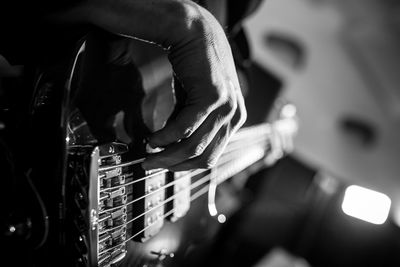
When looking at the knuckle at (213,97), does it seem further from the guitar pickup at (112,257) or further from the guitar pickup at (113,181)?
the guitar pickup at (112,257)

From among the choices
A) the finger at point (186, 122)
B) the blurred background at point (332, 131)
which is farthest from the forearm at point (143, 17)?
the blurred background at point (332, 131)

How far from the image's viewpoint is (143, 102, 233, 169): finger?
0.57 meters

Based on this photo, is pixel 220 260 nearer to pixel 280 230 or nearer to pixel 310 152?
pixel 280 230

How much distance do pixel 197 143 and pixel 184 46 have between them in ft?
0.54

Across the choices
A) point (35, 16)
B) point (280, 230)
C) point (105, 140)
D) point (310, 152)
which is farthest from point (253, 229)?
point (35, 16)

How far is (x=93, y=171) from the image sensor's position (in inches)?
19.5

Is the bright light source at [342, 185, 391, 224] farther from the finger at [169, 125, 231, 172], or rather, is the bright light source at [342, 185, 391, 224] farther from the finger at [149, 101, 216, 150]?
the finger at [149, 101, 216, 150]

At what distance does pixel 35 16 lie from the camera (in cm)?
52

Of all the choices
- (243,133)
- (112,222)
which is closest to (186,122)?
(112,222)

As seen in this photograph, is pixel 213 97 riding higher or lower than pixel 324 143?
higher

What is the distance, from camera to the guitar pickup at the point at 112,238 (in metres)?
0.56

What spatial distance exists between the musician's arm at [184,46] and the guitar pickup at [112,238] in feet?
0.59

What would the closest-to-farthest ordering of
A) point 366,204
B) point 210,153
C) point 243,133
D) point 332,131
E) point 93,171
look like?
point 93,171
point 210,153
point 243,133
point 366,204
point 332,131

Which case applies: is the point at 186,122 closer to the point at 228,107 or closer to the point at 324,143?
the point at 228,107
